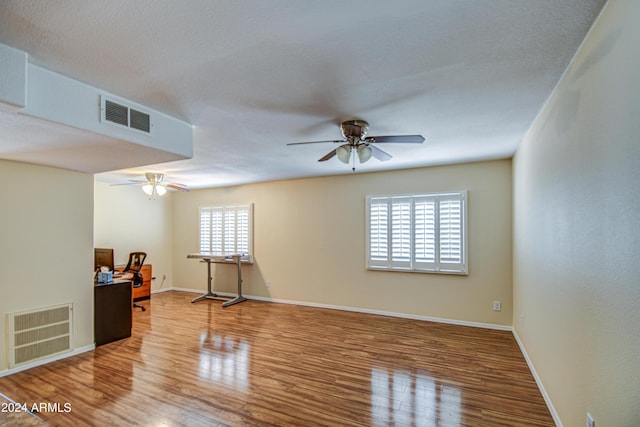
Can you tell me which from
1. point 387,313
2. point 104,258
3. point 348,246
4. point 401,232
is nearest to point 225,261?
point 104,258

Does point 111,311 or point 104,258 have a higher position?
point 104,258

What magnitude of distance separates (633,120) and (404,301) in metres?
4.26

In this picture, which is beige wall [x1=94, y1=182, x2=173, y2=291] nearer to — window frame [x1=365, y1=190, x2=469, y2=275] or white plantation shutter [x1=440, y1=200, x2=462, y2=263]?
window frame [x1=365, y1=190, x2=469, y2=275]

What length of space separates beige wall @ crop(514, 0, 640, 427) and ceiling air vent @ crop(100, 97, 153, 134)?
294 centimetres

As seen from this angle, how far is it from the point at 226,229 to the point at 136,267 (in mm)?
1906

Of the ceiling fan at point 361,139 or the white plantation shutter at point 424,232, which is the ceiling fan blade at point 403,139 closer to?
the ceiling fan at point 361,139

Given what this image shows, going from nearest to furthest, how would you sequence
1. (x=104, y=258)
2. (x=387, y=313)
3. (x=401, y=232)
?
(x=401, y=232) → (x=387, y=313) → (x=104, y=258)

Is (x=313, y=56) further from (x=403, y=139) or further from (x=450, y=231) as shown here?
(x=450, y=231)

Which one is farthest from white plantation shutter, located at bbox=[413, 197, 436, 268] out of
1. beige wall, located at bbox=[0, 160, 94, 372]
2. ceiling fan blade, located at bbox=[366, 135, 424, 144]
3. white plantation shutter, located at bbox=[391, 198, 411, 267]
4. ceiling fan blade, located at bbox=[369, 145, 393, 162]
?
beige wall, located at bbox=[0, 160, 94, 372]

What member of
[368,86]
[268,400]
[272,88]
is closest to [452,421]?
[268,400]

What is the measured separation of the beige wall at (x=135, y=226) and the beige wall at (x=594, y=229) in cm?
718

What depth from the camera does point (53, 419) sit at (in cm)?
241

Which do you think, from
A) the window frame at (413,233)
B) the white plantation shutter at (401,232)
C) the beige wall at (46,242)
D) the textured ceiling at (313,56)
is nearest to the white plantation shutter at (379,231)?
the window frame at (413,233)

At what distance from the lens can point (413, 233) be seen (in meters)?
4.99
